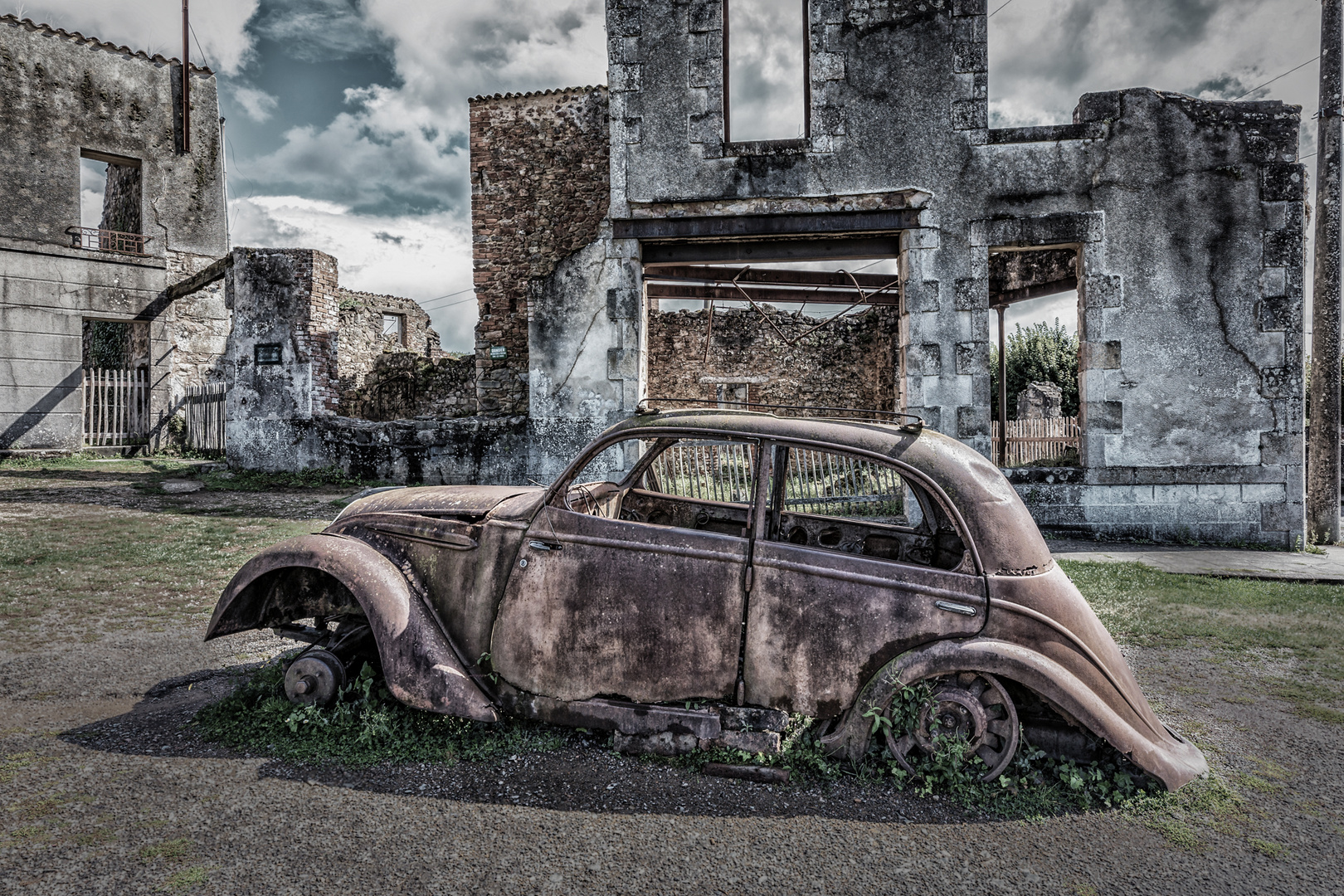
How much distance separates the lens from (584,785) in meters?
2.79

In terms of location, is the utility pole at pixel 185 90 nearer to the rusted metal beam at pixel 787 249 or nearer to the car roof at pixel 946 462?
the rusted metal beam at pixel 787 249

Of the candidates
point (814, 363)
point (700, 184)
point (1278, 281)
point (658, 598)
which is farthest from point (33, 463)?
point (1278, 281)

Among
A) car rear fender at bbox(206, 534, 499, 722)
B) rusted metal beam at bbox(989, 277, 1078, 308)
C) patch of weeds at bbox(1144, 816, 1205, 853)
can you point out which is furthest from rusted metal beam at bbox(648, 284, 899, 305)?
patch of weeds at bbox(1144, 816, 1205, 853)

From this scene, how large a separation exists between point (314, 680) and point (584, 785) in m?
1.41

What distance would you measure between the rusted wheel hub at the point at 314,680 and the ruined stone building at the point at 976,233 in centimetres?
591

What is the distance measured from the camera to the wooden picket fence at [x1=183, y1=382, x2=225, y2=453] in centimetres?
1531

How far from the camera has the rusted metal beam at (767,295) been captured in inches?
492

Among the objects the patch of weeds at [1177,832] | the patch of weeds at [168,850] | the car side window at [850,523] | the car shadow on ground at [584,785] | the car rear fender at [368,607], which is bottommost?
the patch of weeds at [1177,832]

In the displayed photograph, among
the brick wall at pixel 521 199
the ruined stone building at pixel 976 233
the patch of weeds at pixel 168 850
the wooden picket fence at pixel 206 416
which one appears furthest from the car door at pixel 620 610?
the wooden picket fence at pixel 206 416

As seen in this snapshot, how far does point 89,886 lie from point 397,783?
934mm

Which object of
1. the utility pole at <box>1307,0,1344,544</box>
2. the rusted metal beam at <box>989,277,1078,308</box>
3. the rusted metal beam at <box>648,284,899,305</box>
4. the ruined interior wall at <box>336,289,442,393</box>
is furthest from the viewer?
the ruined interior wall at <box>336,289,442,393</box>

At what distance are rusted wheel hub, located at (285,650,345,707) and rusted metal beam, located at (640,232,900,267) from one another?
23.0ft

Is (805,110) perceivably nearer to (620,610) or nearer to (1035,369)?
(620,610)

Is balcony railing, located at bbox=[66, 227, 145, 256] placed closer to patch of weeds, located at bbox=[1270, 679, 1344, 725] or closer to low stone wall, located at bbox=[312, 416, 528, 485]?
low stone wall, located at bbox=[312, 416, 528, 485]
